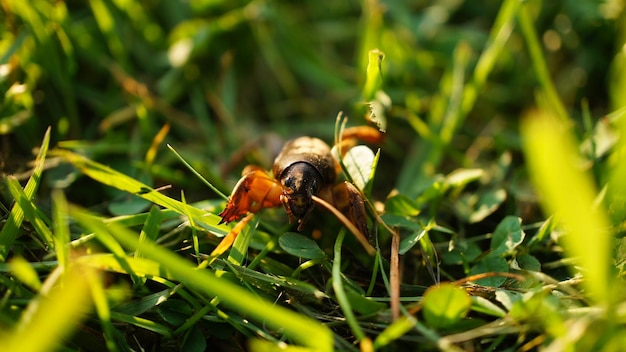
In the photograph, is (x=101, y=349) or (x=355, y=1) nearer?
(x=101, y=349)

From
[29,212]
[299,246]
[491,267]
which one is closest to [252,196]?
[299,246]

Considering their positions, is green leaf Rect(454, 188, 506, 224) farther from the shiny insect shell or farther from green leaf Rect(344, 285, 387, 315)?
green leaf Rect(344, 285, 387, 315)

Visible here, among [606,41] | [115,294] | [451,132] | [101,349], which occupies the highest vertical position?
[606,41]

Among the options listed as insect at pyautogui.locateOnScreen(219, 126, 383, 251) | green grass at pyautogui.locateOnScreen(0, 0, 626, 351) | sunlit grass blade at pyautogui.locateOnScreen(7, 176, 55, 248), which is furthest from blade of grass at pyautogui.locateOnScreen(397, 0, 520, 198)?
sunlit grass blade at pyautogui.locateOnScreen(7, 176, 55, 248)

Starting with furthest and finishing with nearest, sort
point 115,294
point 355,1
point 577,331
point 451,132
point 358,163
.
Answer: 1. point 355,1
2. point 451,132
3. point 358,163
4. point 115,294
5. point 577,331

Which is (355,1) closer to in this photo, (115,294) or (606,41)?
(606,41)

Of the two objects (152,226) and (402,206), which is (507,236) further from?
(152,226)

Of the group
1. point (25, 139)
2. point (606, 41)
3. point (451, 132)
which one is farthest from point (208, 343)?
point (606, 41)
